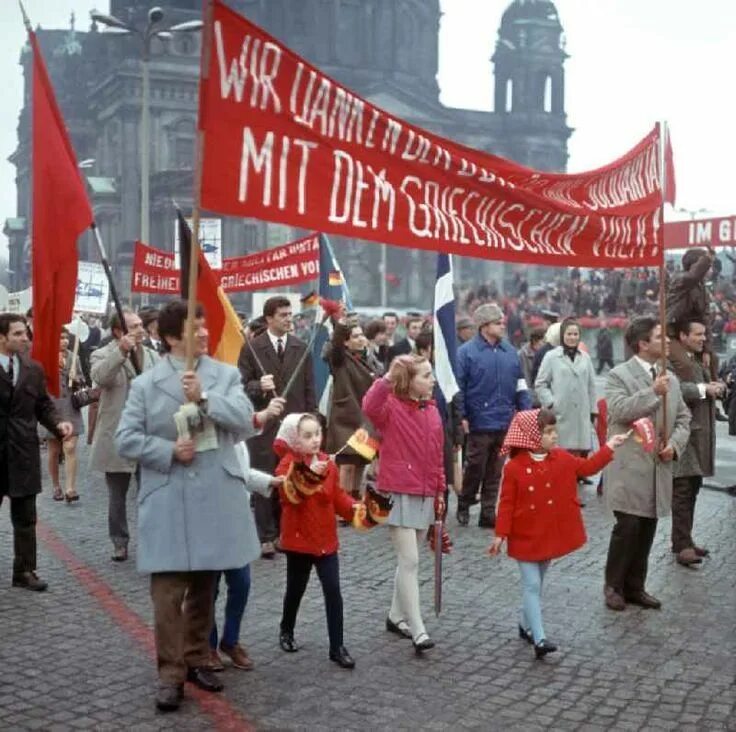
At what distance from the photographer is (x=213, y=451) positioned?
4.90m

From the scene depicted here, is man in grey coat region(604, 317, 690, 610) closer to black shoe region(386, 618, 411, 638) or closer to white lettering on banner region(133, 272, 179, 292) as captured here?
black shoe region(386, 618, 411, 638)

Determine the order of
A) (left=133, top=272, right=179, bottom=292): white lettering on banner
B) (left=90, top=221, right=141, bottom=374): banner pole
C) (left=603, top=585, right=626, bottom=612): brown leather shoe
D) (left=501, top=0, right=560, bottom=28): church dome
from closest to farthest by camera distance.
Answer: (left=90, top=221, right=141, bottom=374): banner pole < (left=603, top=585, right=626, bottom=612): brown leather shoe < (left=133, top=272, right=179, bottom=292): white lettering on banner < (left=501, top=0, right=560, bottom=28): church dome

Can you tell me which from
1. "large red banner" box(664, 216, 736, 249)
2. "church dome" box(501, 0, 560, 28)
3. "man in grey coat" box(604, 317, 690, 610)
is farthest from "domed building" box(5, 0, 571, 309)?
"man in grey coat" box(604, 317, 690, 610)

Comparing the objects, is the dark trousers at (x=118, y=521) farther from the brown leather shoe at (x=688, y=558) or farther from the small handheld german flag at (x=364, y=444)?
the brown leather shoe at (x=688, y=558)

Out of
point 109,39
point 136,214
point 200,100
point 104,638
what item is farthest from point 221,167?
point 109,39

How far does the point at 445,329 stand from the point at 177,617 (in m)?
3.70

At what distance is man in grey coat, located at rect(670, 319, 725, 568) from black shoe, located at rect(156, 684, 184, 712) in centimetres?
400

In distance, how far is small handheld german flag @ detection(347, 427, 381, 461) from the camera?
227 inches

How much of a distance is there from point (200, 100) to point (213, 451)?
1441 mm

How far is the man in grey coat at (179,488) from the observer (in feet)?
15.8

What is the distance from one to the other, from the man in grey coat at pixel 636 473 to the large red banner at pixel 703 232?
36.9 ft

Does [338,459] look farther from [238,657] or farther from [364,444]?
[238,657]

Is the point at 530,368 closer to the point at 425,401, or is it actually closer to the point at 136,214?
the point at 425,401

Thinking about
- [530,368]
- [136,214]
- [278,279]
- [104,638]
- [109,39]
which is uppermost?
[109,39]
